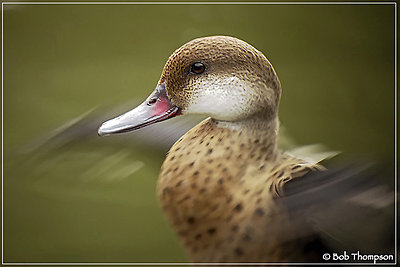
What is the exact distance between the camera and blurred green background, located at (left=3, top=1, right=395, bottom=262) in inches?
26.9

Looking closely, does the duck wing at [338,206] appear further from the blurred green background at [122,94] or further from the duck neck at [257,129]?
the blurred green background at [122,94]

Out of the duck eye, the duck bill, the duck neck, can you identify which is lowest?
the duck neck

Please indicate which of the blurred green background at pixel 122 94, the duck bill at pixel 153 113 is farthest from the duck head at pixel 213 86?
the blurred green background at pixel 122 94

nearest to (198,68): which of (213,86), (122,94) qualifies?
(213,86)

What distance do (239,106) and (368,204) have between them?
0.15 metres

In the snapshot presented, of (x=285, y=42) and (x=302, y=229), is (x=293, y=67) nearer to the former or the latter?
(x=285, y=42)

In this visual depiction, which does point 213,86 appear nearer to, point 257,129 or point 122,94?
point 257,129

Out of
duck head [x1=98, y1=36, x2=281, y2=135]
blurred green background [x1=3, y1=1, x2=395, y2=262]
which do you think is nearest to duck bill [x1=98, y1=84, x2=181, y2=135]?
duck head [x1=98, y1=36, x2=281, y2=135]

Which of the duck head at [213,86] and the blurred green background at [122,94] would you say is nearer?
the duck head at [213,86]

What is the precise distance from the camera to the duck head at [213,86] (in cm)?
47

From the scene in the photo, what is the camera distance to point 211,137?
1.71ft

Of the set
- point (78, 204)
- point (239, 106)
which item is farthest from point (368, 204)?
point (78, 204)

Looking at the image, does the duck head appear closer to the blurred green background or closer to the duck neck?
the duck neck

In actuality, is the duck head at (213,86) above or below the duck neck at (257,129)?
above
